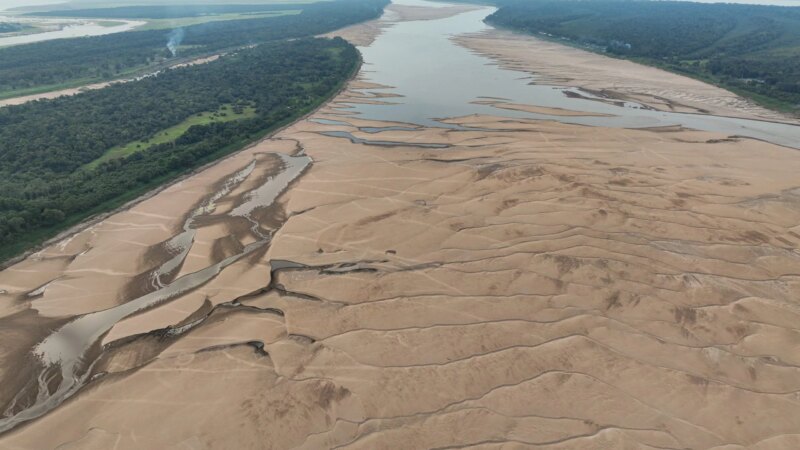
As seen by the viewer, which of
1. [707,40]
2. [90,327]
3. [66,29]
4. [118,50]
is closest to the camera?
[90,327]

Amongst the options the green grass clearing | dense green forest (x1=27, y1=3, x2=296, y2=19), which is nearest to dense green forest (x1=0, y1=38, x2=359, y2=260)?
the green grass clearing

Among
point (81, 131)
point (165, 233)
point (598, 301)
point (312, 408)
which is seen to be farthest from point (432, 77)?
point (312, 408)

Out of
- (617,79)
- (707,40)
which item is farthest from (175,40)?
(707,40)

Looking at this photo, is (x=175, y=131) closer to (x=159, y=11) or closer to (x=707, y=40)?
(x=707, y=40)

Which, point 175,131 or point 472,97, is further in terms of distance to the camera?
point 472,97

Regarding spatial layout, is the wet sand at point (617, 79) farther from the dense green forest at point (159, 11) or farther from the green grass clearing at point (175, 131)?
the dense green forest at point (159, 11)

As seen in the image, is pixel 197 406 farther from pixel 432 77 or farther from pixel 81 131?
pixel 432 77

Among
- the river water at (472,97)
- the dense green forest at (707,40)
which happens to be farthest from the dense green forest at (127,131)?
the dense green forest at (707,40)
